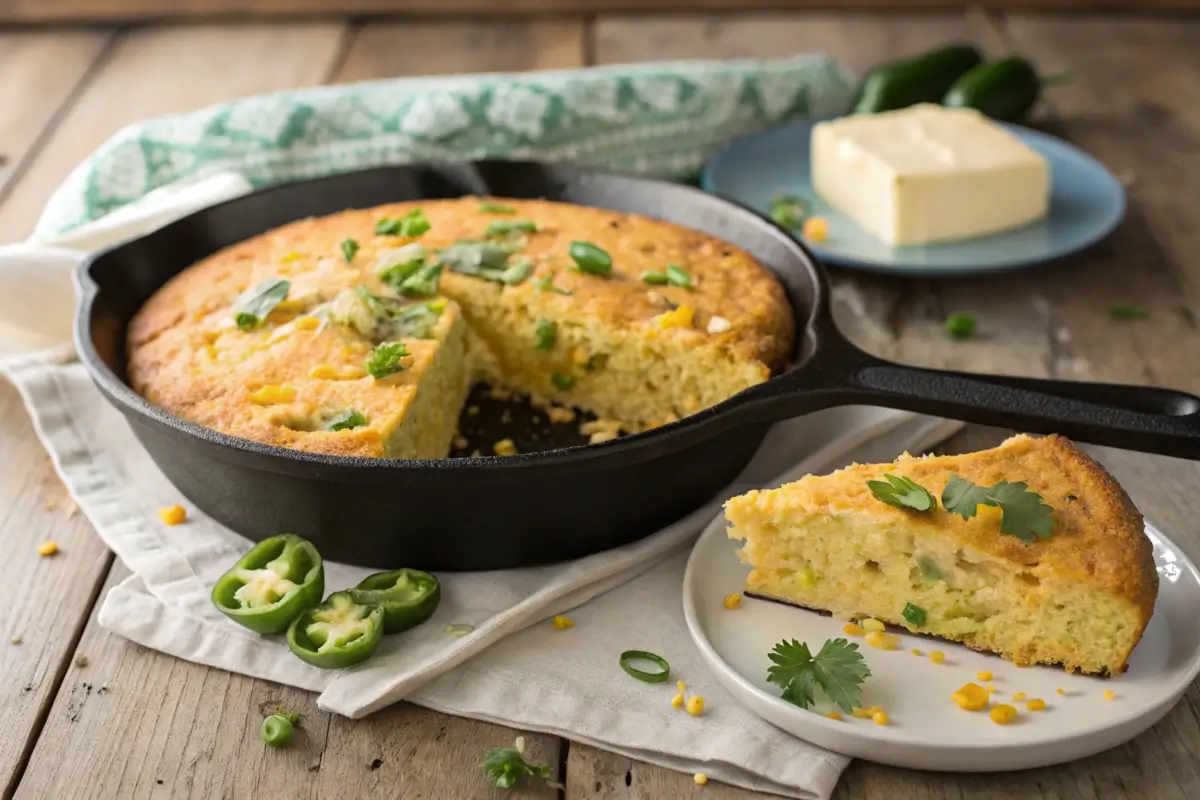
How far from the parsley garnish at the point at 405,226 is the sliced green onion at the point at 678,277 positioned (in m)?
0.76

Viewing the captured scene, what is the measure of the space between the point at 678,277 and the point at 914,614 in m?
1.26

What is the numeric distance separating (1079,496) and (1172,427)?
0.28 metres

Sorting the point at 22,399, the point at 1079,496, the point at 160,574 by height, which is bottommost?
the point at 22,399

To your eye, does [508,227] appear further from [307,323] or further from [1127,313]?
[1127,313]

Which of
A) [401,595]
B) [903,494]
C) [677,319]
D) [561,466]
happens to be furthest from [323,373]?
[903,494]

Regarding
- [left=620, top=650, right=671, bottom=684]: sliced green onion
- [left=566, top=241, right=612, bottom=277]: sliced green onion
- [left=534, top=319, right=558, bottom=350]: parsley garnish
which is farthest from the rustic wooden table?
[left=534, top=319, right=558, bottom=350]: parsley garnish

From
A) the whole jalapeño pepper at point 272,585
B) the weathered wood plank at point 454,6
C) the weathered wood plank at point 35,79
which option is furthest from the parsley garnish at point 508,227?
the weathered wood plank at point 454,6

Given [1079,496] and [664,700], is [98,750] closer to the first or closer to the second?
[664,700]

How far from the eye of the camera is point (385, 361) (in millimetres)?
3248

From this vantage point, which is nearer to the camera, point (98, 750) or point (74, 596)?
point (98, 750)

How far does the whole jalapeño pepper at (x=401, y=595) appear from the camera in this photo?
285 centimetres

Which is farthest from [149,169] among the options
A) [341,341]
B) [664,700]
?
[664,700]

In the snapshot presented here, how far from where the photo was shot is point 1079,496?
9.01 feet

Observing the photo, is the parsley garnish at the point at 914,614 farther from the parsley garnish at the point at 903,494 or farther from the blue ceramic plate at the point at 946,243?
the blue ceramic plate at the point at 946,243
